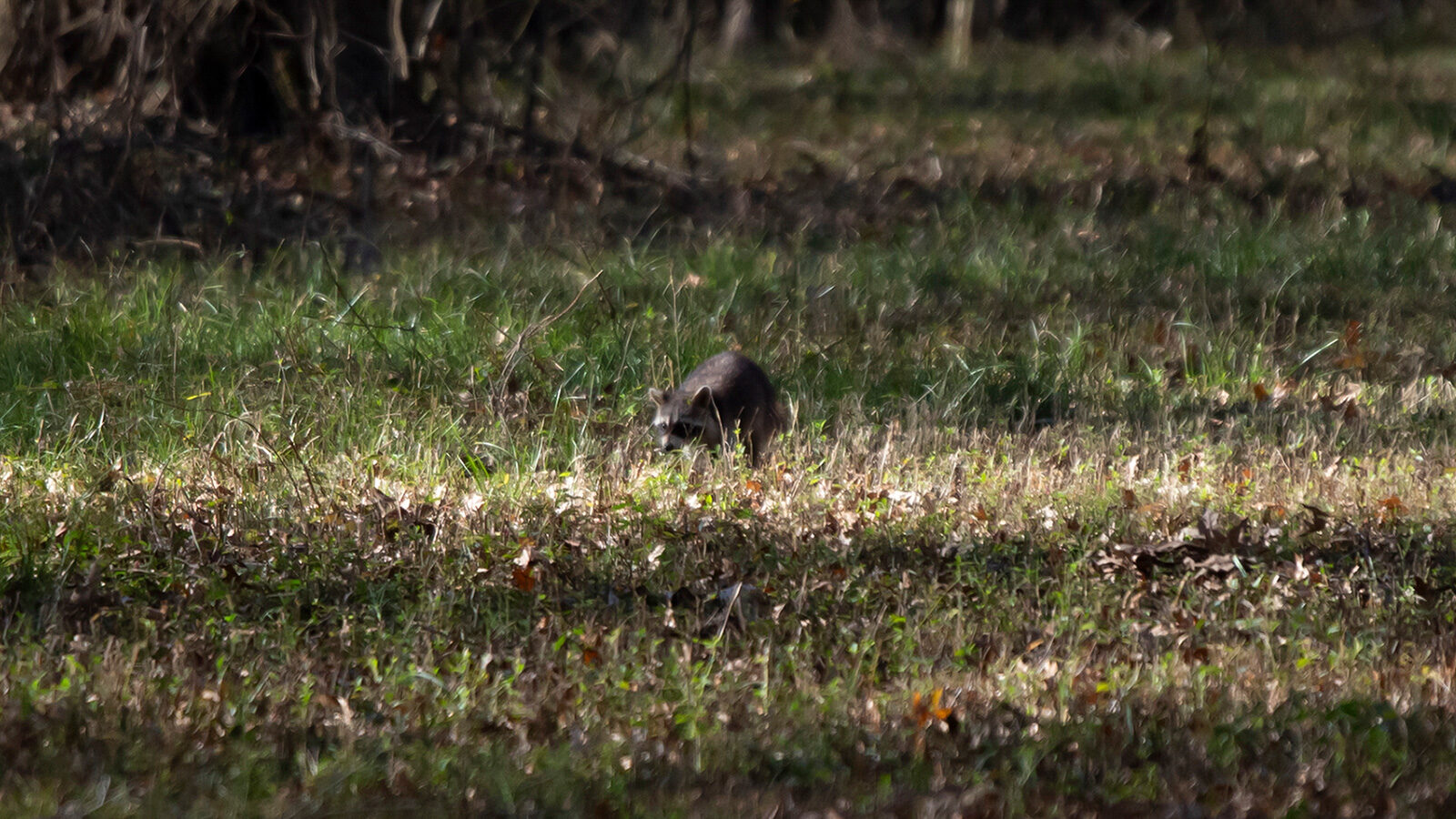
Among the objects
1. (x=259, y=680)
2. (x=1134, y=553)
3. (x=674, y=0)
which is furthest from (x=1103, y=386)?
(x=674, y=0)

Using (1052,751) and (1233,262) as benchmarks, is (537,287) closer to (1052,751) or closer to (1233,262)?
(1233,262)

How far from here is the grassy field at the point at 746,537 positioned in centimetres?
416

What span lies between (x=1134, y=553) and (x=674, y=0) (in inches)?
794

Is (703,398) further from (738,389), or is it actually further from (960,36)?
(960,36)

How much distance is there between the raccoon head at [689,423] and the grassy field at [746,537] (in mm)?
135

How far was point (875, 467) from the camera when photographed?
7.05 meters

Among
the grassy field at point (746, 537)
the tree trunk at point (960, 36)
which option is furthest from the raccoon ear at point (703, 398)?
the tree trunk at point (960, 36)

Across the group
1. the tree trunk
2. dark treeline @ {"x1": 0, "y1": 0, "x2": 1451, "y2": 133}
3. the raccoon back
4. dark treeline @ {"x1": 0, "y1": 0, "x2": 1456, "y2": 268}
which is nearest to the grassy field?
the raccoon back

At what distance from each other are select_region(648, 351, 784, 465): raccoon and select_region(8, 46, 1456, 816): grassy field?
0.19 m

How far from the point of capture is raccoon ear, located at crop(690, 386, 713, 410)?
7.16 metres

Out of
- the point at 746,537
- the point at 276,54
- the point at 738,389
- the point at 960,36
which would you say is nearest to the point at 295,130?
the point at 276,54

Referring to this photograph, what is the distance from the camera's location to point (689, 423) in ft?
23.7

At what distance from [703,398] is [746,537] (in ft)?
4.31

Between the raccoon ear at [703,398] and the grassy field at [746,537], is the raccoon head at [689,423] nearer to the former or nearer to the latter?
the raccoon ear at [703,398]
